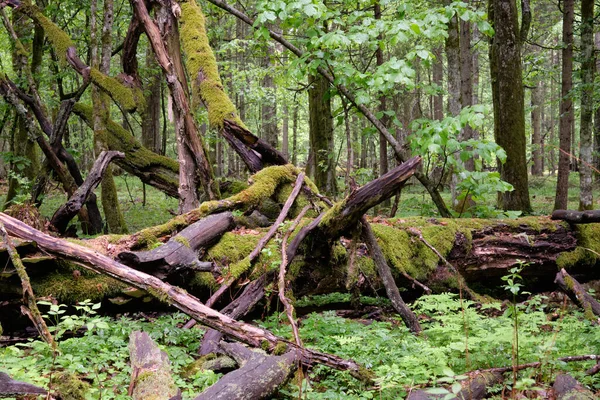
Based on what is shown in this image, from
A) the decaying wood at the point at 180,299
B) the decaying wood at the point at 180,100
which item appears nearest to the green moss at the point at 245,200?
the decaying wood at the point at 180,100

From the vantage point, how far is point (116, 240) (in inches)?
206

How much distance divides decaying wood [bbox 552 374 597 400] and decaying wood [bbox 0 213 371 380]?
1.22 m

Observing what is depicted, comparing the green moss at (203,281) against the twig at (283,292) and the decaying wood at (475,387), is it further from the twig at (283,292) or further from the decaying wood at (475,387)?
the decaying wood at (475,387)

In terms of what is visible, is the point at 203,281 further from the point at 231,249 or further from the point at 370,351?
the point at 370,351

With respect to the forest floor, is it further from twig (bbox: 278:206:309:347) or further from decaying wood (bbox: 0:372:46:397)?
twig (bbox: 278:206:309:347)

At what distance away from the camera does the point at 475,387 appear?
2963mm

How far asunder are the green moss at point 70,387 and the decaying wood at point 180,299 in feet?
2.94

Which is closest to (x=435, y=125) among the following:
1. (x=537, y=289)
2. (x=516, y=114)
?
(x=537, y=289)

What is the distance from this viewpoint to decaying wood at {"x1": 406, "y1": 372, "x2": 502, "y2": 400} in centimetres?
288

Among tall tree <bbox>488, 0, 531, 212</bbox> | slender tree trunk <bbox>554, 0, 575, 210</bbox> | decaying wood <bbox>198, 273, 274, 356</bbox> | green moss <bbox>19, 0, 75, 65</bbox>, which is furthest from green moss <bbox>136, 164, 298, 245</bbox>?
slender tree trunk <bbox>554, 0, 575, 210</bbox>

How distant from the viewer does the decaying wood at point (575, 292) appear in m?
4.42

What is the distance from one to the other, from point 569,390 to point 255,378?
1.92 metres

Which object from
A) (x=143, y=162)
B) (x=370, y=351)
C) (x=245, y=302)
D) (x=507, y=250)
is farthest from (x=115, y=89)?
(x=507, y=250)

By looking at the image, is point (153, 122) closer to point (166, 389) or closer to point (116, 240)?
point (116, 240)
